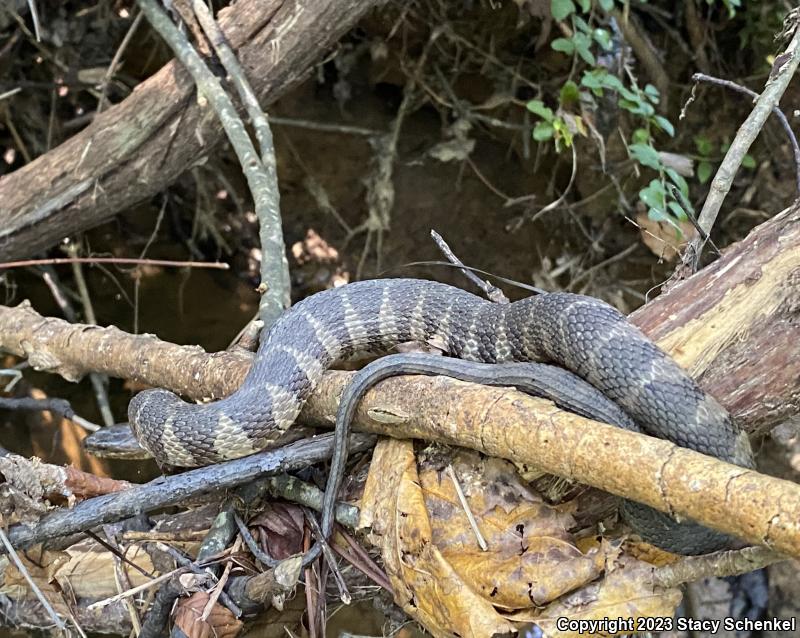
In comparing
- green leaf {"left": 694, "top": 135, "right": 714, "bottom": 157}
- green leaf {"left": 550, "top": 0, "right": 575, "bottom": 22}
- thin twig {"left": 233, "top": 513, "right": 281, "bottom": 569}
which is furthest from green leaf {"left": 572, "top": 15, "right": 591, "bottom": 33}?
thin twig {"left": 233, "top": 513, "right": 281, "bottom": 569}

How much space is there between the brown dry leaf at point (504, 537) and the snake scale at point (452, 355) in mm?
182

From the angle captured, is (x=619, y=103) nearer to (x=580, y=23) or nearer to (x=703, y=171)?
(x=580, y=23)

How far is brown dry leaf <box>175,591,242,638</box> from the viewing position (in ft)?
6.16

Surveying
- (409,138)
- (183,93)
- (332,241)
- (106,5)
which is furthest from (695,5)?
(106,5)

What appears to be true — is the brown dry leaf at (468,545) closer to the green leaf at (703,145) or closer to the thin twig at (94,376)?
the thin twig at (94,376)

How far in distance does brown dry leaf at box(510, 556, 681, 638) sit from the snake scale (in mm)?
97

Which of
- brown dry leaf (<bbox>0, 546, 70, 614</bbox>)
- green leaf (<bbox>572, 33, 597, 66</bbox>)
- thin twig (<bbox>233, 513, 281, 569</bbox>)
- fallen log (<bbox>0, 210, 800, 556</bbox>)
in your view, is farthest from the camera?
green leaf (<bbox>572, 33, 597, 66</bbox>)

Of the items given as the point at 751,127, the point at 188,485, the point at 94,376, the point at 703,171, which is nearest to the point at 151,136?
the point at 94,376

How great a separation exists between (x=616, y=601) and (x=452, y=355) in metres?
0.87

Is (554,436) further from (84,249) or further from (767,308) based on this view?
(84,249)

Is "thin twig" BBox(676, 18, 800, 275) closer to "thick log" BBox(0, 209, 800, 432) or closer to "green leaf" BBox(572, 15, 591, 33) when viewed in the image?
"thick log" BBox(0, 209, 800, 432)

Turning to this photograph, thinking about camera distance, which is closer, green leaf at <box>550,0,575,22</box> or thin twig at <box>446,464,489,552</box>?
thin twig at <box>446,464,489,552</box>

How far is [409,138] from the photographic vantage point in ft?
14.2

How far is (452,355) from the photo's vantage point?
2.20 m
